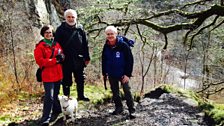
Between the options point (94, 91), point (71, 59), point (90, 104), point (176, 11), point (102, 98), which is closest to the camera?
point (71, 59)

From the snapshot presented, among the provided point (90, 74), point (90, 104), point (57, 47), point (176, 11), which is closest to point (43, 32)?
point (57, 47)

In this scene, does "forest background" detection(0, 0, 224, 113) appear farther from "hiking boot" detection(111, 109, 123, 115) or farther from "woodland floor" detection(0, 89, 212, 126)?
"hiking boot" detection(111, 109, 123, 115)

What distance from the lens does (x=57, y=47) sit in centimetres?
618

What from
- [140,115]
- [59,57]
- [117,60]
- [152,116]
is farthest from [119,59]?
[152,116]

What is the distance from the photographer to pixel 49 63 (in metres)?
5.94

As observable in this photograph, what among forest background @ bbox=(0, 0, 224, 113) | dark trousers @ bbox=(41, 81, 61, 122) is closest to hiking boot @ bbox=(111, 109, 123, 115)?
dark trousers @ bbox=(41, 81, 61, 122)

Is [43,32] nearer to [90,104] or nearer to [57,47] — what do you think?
[57,47]

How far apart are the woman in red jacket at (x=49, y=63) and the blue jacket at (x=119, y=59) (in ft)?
2.86

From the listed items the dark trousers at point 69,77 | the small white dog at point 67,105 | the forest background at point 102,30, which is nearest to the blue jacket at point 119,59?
the dark trousers at point 69,77

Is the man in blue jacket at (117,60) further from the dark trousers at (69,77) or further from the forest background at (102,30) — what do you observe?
the forest background at (102,30)

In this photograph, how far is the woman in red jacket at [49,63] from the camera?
5.89m

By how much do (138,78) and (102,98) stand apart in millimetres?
5912

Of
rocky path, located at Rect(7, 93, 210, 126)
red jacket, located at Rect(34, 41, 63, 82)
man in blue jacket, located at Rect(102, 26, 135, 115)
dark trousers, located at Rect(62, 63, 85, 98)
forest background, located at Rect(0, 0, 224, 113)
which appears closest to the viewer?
red jacket, located at Rect(34, 41, 63, 82)

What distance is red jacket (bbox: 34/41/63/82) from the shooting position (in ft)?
19.3
